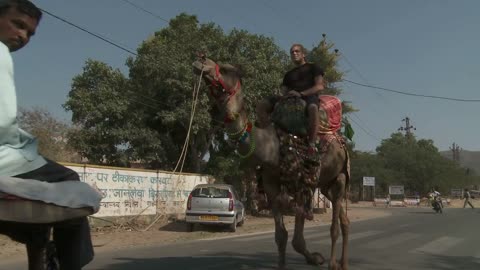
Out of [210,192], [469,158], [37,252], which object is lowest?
[210,192]

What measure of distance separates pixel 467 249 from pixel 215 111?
350 inches

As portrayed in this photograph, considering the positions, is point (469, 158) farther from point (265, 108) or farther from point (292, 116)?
point (292, 116)

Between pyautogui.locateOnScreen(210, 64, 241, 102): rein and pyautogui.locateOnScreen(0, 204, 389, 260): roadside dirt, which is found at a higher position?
pyautogui.locateOnScreen(210, 64, 241, 102): rein

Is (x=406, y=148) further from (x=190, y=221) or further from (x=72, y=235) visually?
(x=72, y=235)

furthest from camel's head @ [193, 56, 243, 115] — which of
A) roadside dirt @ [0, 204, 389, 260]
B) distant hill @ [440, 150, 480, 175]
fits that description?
distant hill @ [440, 150, 480, 175]

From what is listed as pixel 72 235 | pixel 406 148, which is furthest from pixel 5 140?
pixel 406 148

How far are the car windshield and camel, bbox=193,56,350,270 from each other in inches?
446

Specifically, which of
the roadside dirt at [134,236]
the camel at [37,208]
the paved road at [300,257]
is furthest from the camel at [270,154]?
the roadside dirt at [134,236]

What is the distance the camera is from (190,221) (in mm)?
18062

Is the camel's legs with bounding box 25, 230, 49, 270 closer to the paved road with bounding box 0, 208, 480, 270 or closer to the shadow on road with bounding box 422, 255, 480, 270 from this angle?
the paved road with bounding box 0, 208, 480, 270

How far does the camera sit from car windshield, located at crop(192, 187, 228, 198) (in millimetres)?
18375

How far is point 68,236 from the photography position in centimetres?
197

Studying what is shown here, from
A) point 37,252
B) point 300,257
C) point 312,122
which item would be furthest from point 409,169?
point 37,252

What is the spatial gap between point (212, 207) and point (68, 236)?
16232 millimetres
